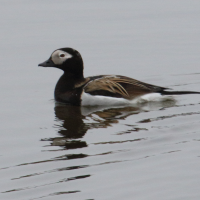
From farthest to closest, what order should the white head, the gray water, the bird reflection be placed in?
the white head
the bird reflection
the gray water

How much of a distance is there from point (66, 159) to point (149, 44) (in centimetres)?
800

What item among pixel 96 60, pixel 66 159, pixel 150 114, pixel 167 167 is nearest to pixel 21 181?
pixel 66 159

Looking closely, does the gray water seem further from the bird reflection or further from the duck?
the duck

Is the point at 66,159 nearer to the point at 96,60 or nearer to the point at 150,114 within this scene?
the point at 150,114

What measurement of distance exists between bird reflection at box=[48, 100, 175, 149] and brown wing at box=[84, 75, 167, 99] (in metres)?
0.26

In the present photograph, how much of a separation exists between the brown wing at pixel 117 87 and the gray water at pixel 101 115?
1.04 feet

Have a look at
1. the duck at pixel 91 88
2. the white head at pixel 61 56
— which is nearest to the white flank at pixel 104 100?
the duck at pixel 91 88

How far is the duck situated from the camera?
404 inches

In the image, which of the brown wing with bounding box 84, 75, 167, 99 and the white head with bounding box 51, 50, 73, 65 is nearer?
the brown wing with bounding box 84, 75, 167, 99

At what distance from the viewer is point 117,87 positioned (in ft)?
34.0

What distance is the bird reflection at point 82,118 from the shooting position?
326 inches

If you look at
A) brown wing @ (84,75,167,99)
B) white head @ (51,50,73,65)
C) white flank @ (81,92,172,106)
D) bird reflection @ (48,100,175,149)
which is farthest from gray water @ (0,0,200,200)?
white head @ (51,50,73,65)

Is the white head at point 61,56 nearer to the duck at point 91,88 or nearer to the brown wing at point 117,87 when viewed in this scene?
the duck at point 91,88

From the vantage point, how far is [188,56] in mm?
13742
